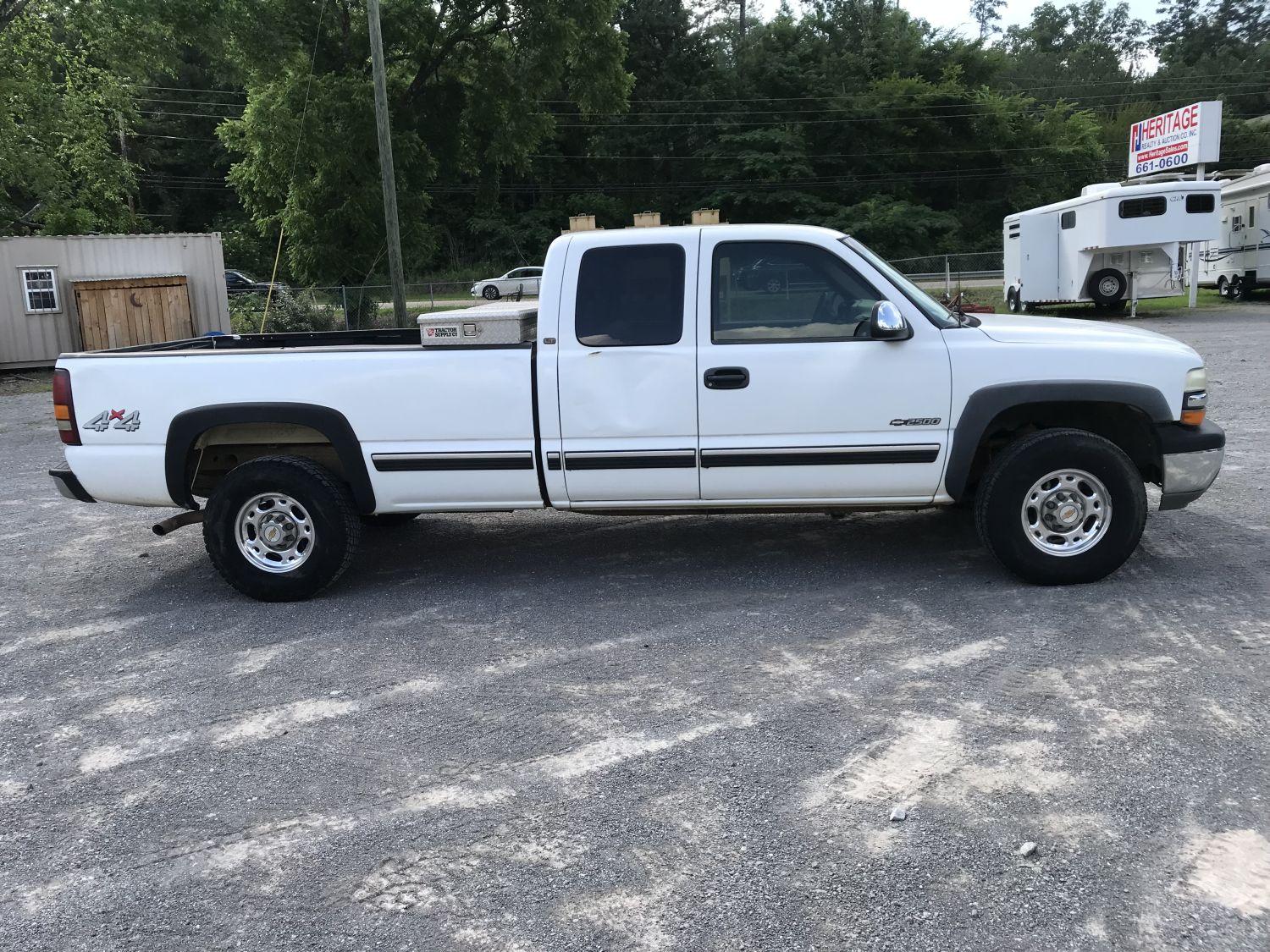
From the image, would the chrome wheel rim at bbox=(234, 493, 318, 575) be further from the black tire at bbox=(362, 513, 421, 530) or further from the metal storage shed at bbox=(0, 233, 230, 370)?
the metal storage shed at bbox=(0, 233, 230, 370)

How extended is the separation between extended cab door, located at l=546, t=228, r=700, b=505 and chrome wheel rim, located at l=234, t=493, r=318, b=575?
147 cm

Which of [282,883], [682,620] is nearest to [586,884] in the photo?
[282,883]

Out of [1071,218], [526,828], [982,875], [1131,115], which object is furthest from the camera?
[1131,115]

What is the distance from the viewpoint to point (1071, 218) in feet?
78.6

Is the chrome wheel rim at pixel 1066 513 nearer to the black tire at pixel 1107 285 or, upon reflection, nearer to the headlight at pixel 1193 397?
the headlight at pixel 1193 397

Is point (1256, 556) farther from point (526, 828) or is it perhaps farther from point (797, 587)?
point (526, 828)

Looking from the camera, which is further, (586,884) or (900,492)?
(900,492)

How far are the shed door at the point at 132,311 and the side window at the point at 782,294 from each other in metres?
17.8

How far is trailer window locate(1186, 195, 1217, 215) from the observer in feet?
73.3

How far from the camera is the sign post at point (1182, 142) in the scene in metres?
25.3

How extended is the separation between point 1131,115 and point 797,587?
7855 cm

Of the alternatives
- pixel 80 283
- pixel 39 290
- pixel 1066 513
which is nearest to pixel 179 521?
pixel 1066 513

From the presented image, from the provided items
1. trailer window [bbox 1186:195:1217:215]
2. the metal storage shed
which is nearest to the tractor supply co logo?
the metal storage shed

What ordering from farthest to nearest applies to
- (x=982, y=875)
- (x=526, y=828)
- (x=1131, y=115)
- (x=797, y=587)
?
(x=1131, y=115)
(x=797, y=587)
(x=526, y=828)
(x=982, y=875)
